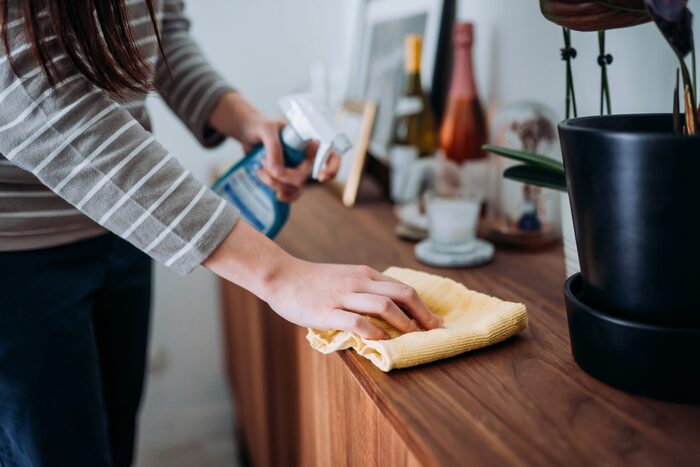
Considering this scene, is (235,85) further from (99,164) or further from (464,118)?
(99,164)

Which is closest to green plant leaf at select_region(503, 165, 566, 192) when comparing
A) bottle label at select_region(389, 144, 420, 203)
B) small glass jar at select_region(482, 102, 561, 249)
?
small glass jar at select_region(482, 102, 561, 249)

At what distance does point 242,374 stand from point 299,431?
1.74 ft

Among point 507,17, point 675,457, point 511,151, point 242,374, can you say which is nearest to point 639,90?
point 511,151

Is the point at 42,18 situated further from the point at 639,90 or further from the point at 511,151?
the point at 639,90

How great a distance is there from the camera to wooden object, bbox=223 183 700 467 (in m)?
0.44

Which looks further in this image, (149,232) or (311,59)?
(311,59)

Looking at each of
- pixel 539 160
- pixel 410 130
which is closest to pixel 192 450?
pixel 410 130

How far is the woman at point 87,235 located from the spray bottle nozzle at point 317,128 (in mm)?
192

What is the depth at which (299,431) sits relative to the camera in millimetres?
908

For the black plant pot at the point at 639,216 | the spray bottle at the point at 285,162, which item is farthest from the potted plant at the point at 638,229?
the spray bottle at the point at 285,162

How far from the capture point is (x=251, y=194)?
0.89 m

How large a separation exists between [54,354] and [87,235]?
0.14 meters

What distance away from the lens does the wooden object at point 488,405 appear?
0.44m

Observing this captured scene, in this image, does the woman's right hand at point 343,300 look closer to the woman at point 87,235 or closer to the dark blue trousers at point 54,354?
the woman at point 87,235
